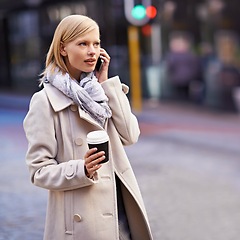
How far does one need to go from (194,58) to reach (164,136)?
14.9ft

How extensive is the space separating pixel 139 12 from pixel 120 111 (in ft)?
26.4

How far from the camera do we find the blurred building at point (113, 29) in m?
12.6

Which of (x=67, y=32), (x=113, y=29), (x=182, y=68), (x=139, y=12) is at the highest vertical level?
(x=67, y=32)

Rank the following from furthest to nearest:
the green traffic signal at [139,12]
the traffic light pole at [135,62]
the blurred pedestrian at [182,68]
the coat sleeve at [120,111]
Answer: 1. the blurred pedestrian at [182,68]
2. the traffic light pole at [135,62]
3. the green traffic signal at [139,12]
4. the coat sleeve at [120,111]

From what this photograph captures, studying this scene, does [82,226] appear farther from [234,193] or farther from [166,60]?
[166,60]

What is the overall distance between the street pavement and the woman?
208 centimetres

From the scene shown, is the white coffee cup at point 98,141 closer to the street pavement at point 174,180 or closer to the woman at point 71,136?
the woman at point 71,136

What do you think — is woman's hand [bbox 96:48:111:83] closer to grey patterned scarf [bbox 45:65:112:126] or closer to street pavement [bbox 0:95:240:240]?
grey patterned scarf [bbox 45:65:112:126]

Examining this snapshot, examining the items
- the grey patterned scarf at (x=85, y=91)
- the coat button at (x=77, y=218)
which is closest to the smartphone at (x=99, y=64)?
the grey patterned scarf at (x=85, y=91)

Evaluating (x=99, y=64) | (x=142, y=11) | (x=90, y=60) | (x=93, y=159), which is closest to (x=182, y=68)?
(x=142, y=11)

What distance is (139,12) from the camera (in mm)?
10141

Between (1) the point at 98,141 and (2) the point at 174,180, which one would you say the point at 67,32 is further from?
(2) the point at 174,180

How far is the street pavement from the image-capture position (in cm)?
449

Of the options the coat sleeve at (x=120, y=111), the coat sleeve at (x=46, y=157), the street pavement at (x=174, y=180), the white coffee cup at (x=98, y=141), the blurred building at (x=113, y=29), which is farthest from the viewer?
the blurred building at (x=113, y=29)
